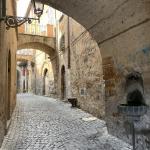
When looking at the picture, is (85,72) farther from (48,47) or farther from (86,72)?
(48,47)

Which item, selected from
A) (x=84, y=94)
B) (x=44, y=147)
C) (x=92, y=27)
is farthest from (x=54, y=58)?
(x=44, y=147)

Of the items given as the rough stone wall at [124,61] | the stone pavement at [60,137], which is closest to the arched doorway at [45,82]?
the stone pavement at [60,137]

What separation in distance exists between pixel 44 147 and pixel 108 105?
5.82ft

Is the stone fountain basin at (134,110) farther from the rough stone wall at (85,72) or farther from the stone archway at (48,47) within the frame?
the stone archway at (48,47)

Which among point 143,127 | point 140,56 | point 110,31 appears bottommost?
point 143,127

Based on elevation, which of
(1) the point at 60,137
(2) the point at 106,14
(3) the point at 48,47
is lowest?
(1) the point at 60,137

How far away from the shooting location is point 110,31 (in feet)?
15.8

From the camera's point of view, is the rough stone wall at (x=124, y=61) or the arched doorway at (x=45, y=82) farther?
the arched doorway at (x=45, y=82)

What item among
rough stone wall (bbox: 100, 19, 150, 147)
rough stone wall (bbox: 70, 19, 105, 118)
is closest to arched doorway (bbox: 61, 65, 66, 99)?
rough stone wall (bbox: 70, 19, 105, 118)

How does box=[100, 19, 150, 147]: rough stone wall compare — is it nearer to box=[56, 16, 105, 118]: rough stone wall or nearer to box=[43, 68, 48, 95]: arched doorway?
box=[56, 16, 105, 118]: rough stone wall

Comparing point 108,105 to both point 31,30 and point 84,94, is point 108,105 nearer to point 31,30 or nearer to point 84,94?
point 84,94

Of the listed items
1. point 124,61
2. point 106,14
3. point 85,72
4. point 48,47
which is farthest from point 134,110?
point 48,47

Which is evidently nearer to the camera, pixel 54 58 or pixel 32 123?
pixel 32 123

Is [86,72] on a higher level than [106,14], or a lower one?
lower
